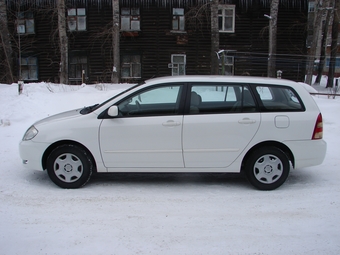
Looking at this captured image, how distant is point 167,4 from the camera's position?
72.8 feet

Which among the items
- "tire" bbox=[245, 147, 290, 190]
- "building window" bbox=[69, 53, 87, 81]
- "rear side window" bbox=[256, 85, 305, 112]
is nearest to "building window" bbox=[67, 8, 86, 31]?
"building window" bbox=[69, 53, 87, 81]

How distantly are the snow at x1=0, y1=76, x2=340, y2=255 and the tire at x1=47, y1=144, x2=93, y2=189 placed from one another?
134 millimetres

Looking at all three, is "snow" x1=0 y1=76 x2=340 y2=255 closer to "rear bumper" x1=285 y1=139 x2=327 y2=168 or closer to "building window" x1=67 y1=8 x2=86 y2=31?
"rear bumper" x1=285 y1=139 x2=327 y2=168

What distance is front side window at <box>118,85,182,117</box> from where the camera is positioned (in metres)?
4.93

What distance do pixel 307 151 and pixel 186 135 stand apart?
1776 millimetres

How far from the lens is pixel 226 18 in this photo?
75.2ft

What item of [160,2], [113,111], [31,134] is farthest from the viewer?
[160,2]

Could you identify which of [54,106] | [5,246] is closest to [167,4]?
[54,106]

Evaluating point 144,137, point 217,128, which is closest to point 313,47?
point 217,128

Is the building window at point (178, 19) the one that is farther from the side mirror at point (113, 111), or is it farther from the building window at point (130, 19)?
the side mirror at point (113, 111)

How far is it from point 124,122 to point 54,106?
618cm

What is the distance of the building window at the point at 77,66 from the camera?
2320cm

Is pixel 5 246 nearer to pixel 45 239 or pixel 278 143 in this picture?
pixel 45 239

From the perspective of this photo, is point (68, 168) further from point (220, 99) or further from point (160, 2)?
point (160, 2)
